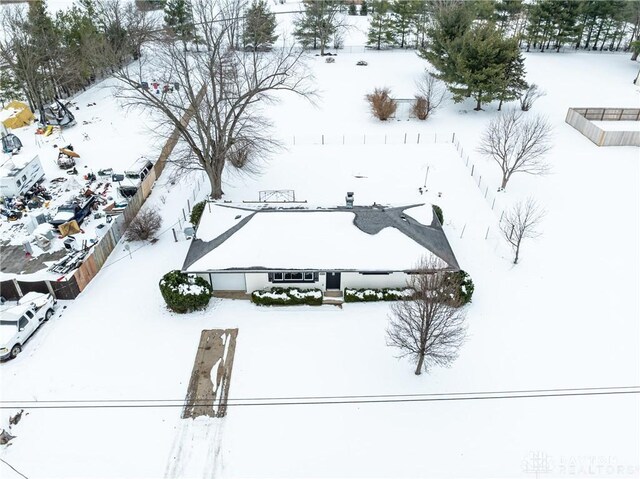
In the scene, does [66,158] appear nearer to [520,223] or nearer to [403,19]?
[520,223]

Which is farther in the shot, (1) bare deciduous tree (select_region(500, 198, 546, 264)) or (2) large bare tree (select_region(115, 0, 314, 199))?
(2) large bare tree (select_region(115, 0, 314, 199))

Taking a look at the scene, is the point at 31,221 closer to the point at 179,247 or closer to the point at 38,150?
the point at 179,247

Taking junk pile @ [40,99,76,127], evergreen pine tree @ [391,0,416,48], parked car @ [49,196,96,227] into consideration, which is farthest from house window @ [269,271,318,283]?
evergreen pine tree @ [391,0,416,48]

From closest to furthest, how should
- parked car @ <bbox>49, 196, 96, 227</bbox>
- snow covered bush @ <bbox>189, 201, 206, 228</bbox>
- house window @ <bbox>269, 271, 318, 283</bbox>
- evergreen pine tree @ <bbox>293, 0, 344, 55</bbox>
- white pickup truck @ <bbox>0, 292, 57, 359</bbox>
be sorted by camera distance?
white pickup truck @ <bbox>0, 292, 57, 359</bbox> → house window @ <bbox>269, 271, 318, 283</bbox> → snow covered bush @ <bbox>189, 201, 206, 228</bbox> → parked car @ <bbox>49, 196, 96, 227</bbox> → evergreen pine tree @ <bbox>293, 0, 344, 55</bbox>

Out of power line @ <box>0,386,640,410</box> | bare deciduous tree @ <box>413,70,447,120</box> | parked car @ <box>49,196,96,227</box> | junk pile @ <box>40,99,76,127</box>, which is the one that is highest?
bare deciduous tree @ <box>413,70,447,120</box>

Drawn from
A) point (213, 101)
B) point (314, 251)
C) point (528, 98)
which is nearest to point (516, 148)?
point (528, 98)

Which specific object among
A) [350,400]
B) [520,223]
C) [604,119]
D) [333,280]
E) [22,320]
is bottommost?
[350,400]

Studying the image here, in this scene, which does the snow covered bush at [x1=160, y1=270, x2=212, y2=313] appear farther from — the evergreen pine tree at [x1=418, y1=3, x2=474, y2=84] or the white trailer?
the evergreen pine tree at [x1=418, y1=3, x2=474, y2=84]
